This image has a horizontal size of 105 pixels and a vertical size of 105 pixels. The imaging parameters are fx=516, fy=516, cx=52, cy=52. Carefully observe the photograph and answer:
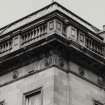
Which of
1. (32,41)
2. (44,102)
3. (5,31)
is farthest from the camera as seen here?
(5,31)

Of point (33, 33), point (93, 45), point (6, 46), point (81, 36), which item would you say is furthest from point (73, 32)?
point (6, 46)

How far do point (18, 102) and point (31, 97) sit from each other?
929mm

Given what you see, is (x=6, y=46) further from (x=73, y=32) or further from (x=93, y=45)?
(x=93, y=45)

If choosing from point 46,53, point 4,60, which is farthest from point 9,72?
point 46,53

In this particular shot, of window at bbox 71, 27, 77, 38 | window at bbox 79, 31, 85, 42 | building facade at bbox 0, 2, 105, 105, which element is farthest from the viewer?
window at bbox 79, 31, 85, 42

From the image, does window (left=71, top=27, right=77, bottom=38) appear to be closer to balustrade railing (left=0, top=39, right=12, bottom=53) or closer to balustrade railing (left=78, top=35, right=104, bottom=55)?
balustrade railing (left=78, top=35, right=104, bottom=55)

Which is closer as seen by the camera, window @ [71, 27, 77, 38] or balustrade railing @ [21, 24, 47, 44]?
balustrade railing @ [21, 24, 47, 44]

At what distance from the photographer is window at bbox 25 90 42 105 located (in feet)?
99.3

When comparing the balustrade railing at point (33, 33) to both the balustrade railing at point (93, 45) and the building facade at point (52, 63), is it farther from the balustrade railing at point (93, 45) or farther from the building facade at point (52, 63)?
the balustrade railing at point (93, 45)

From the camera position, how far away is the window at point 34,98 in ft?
99.3

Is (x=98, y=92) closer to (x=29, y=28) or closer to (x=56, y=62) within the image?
(x=56, y=62)

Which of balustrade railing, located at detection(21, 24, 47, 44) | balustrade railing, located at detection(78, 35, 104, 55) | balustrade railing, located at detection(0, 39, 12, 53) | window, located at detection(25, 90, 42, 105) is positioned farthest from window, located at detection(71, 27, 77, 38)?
window, located at detection(25, 90, 42, 105)

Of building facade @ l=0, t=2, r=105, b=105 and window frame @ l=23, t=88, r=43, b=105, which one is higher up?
building facade @ l=0, t=2, r=105, b=105

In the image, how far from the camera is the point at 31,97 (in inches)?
1211
